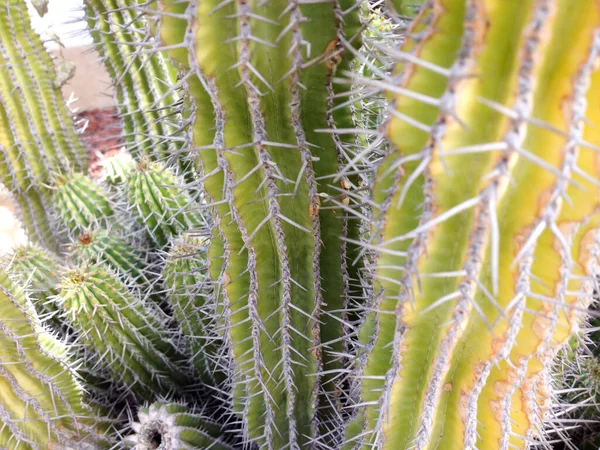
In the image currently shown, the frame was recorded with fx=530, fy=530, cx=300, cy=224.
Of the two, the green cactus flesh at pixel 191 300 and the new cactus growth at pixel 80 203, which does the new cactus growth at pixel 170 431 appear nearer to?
the green cactus flesh at pixel 191 300

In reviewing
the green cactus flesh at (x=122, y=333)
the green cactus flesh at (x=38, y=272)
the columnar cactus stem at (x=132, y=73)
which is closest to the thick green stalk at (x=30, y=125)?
the columnar cactus stem at (x=132, y=73)

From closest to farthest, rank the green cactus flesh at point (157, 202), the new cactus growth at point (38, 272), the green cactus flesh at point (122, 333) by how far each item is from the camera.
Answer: the green cactus flesh at point (122, 333) → the new cactus growth at point (38, 272) → the green cactus flesh at point (157, 202)

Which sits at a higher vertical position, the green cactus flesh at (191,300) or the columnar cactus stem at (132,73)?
the columnar cactus stem at (132,73)

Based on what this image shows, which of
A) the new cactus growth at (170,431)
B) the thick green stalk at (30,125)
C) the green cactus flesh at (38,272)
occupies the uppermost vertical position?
the thick green stalk at (30,125)

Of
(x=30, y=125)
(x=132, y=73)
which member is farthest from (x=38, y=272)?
(x=132, y=73)

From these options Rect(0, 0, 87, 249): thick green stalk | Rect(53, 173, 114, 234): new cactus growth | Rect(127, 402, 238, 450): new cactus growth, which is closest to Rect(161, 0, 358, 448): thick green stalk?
Rect(127, 402, 238, 450): new cactus growth

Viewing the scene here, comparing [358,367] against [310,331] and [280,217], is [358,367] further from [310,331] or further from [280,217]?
Result: [280,217]

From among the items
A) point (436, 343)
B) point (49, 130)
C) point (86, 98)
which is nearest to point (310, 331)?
point (436, 343)
